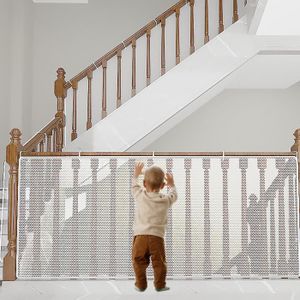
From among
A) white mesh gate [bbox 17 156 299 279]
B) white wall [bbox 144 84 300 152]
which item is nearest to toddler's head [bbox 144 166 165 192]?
white mesh gate [bbox 17 156 299 279]

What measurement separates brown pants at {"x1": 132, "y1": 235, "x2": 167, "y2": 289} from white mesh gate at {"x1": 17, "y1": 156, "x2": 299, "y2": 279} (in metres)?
1.23

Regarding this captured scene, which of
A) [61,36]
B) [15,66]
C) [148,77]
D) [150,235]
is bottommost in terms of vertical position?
[150,235]

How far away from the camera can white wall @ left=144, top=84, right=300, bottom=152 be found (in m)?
8.48

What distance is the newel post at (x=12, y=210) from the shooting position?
392cm

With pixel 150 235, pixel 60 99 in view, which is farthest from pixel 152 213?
pixel 60 99

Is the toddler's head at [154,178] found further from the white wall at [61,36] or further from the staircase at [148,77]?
the white wall at [61,36]

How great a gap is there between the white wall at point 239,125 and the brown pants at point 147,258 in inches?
227

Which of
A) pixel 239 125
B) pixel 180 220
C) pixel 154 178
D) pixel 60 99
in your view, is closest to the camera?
pixel 154 178

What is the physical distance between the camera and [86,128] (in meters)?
6.25

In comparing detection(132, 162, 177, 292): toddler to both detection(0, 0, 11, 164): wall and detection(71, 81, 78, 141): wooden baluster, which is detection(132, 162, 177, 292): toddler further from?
detection(0, 0, 11, 164): wall

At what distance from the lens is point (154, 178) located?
2.64 meters

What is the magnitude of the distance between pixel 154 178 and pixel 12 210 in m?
1.65

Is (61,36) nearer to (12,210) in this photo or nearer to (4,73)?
(4,73)

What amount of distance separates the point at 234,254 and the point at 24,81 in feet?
16.8
